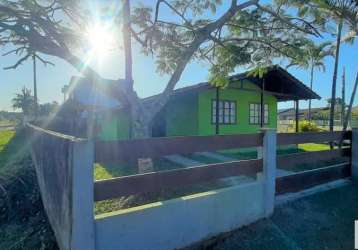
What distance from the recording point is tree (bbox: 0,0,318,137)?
5859mm

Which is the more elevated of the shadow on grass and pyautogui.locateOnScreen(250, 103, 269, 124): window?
pyautogui.locateOnScreen(250, 103, 269, 124): window

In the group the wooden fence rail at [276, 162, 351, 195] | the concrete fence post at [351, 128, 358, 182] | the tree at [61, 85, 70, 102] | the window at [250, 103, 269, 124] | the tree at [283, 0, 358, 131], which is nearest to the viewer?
the wooden fence rail at [276, 162, 351, 195]

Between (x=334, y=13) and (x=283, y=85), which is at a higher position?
(x=334, y=13)

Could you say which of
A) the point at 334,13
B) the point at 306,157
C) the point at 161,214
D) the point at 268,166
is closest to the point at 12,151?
the point at 161,214

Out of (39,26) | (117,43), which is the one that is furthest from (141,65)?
(39,26)

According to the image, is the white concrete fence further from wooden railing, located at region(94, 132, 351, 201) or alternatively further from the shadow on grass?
the shadow on grass

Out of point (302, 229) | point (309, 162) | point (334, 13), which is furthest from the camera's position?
point (334, 13)

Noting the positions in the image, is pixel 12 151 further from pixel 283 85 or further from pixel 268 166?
pixel 283 85

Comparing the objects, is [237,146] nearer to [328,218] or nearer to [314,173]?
[328,218]

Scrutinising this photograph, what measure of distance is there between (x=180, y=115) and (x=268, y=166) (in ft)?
30.8

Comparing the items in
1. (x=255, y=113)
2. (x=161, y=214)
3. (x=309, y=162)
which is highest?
(x=255, y=113)

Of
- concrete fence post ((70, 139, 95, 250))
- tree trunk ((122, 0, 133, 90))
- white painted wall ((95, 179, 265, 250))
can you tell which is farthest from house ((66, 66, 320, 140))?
concrete fence post ((70, 139, 95, 250))

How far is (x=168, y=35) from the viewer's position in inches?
288

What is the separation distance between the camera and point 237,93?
1354 cm
